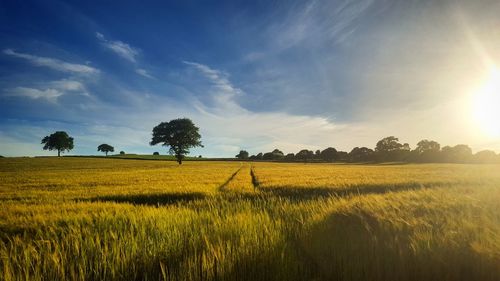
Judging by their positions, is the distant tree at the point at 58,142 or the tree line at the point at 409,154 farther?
the distant tree at the point at 58,142

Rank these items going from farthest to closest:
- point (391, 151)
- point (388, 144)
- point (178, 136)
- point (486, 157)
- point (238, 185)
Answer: point (388, 144) < point (391, 151) < point (486, 157) < point (178, 136) < point (238, 185)

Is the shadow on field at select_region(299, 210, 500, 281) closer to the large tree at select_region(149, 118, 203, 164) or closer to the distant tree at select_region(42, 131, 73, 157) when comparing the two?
the large tree at select_region(149, 118, 203, 164)

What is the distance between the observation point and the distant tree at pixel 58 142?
375 feet

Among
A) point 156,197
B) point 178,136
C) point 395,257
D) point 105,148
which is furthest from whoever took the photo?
point 105,148

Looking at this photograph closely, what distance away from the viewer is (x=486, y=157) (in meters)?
97.9

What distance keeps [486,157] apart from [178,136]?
10270 cm

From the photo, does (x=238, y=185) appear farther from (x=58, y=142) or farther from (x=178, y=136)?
(x=58, y=142)

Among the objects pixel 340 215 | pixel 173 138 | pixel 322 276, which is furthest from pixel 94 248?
pixel 173 138

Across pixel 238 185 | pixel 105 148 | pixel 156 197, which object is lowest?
pixel 156 197

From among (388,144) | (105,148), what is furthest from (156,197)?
(105,148)

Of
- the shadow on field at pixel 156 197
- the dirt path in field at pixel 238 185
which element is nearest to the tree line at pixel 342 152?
the dirt path in field at pixel 238 185

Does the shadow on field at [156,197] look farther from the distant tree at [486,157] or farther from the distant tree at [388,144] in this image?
the distant tree at [388,144]

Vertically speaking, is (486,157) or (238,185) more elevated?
(486,157)

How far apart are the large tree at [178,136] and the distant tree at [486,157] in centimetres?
9320
